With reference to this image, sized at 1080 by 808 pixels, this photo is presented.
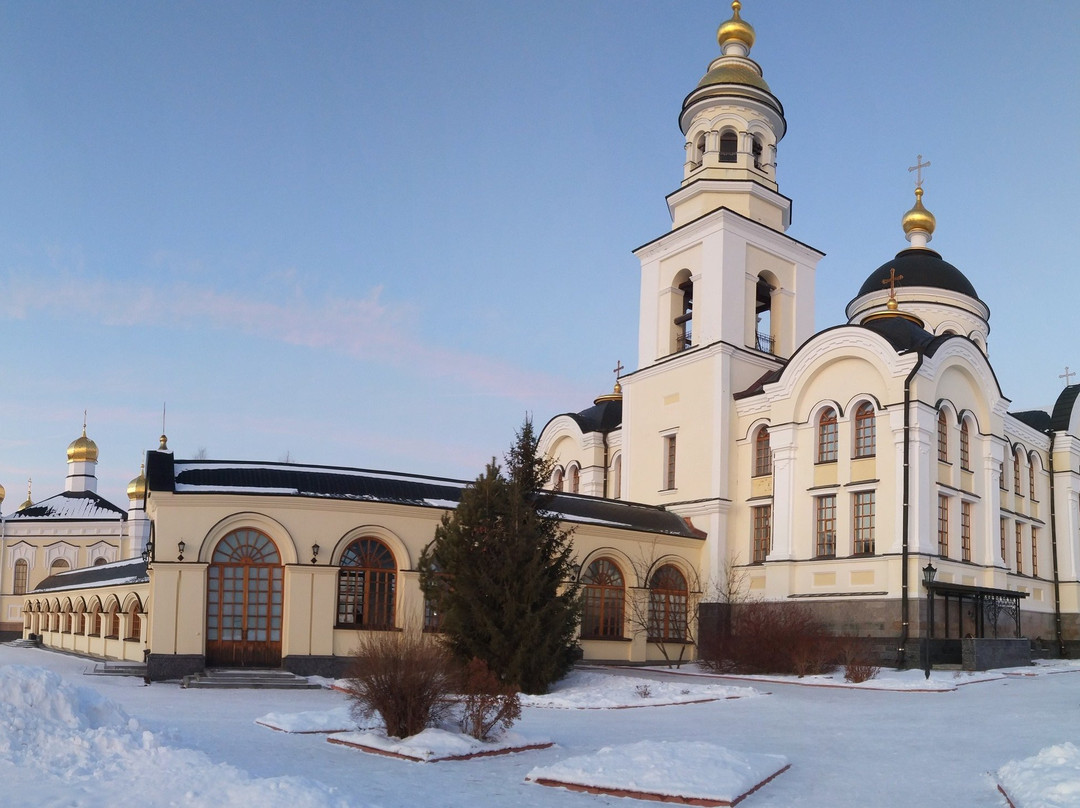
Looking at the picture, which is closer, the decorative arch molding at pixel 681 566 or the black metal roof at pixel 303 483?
the black metal roof at pixel 303 483

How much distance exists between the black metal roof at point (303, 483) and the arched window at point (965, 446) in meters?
9.33

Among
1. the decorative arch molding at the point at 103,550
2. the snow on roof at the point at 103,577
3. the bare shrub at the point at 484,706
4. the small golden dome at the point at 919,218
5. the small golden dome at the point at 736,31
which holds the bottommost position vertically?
the bare shrub at the point at 484,706

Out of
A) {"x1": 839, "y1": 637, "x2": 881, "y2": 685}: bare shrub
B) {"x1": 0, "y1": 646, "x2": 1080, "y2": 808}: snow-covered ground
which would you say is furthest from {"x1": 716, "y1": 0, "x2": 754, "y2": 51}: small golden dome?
{"x1": 0, "y1": 646, "x2": 1080, "y2": 808}: snow-covered ground

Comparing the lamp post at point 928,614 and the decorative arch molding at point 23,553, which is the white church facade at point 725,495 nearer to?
the lamp post at point 928,614

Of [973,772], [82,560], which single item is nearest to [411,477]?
[973,772]

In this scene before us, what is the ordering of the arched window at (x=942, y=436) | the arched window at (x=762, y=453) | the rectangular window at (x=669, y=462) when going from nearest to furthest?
the arched window at (x=942, y=436)
the arched window at (x=762, y=453)
the rectangular window at (x=669, y=462)

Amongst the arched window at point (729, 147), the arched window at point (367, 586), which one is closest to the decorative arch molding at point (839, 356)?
the arched window at point (729, 147)

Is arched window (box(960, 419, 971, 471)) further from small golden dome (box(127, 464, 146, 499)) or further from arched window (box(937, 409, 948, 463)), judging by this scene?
small golden dome (box(127, 464, 146, 499))

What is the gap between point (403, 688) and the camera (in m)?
11.7

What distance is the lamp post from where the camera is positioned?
23112 millimetres

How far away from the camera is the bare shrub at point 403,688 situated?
11.7m

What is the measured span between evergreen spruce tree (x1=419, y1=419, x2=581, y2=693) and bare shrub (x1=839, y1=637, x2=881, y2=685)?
19.5ft

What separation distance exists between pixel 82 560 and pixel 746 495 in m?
38.3

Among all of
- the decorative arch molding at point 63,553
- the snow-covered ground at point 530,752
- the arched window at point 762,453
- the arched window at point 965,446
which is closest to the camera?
the snow-covered ground at point 530,752
